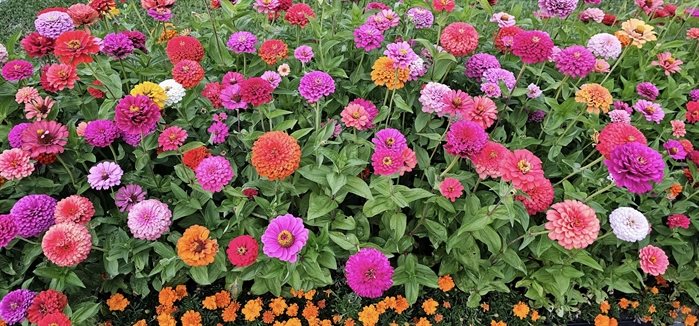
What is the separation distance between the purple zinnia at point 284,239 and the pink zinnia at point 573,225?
814mm

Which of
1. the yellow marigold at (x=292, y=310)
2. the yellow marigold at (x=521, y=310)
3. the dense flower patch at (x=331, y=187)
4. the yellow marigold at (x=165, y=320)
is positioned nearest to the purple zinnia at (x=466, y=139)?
the dense flower patch at (x=331, y=187)

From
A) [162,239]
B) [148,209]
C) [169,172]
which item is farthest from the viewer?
[169,172]

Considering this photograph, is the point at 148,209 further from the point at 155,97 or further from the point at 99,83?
the point at 99,83

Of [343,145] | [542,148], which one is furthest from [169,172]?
[542,148]

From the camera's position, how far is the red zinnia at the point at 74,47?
1.80 meters

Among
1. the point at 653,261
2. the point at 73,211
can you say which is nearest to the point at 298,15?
the point at 73,211

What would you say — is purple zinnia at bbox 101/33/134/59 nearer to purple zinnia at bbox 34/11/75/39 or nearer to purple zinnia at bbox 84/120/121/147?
purple zinnia at bbox 34/11/75/39

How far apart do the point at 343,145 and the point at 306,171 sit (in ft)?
0.90

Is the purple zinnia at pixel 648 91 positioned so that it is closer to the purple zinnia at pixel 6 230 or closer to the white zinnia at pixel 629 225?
the white zinnia at pixel 629 225

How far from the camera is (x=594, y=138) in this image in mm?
2027

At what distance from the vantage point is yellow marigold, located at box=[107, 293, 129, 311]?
190 centimetres

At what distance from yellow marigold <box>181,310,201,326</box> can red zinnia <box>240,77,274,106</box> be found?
85 centimetres

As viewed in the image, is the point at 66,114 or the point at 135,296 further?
the point at 66,114

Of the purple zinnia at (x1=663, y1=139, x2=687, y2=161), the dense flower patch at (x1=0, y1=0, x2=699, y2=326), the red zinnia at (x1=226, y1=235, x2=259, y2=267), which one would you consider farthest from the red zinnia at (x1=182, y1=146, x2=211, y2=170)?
the purple zinnia at (x1=663, y1=139, x2=687, y2=161)
